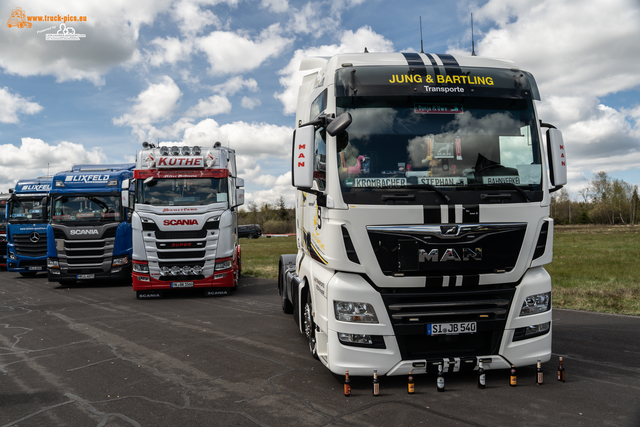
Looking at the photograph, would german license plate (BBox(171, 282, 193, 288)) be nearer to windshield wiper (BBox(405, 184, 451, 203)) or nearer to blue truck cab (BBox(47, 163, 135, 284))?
blue truck cab (BBox(47, 163, 135, 284))

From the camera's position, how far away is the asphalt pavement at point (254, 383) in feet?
14.3

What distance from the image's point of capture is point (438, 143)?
513 cm

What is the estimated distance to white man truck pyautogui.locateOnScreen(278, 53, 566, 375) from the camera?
4883mm

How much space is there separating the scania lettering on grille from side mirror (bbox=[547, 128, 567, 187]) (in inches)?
47.9

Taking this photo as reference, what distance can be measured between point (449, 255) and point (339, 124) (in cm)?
168

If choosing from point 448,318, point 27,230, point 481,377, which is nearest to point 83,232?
point 27,230

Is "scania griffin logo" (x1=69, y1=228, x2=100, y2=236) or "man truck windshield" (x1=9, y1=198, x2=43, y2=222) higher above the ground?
"man truck windshield" (x1=9, y1=198, x2=43, y2=222)

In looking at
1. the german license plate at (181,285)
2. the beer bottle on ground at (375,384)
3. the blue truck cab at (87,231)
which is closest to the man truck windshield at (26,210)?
the blue truck cab at (87,231)

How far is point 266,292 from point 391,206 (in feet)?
29.7

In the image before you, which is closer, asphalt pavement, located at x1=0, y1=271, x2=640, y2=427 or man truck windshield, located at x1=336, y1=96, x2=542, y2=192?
asphalt pavement, located at x1=0, y1=271, x2=640, y2=427

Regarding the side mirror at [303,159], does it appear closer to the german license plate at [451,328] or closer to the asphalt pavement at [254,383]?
the german license plate at [451,328]

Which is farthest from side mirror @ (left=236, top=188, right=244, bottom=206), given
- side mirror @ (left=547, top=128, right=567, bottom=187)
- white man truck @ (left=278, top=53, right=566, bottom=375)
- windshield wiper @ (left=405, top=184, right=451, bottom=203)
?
side mirror @ (left=547, top=128, right=567, bottom=187)

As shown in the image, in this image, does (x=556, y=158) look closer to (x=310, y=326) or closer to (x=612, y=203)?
(x=310, y=326)

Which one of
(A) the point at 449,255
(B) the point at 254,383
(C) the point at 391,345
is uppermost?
(A) the point at 449,255
